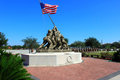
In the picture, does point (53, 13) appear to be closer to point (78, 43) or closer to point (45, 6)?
point (45, 6)

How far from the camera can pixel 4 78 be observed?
142 inches

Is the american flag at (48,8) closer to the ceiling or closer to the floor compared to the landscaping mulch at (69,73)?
closer to the ceiling

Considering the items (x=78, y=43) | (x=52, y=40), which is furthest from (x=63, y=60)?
(x=78, y=43)

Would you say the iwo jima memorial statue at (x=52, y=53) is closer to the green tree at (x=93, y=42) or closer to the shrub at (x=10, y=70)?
the shrub at (x=10, y=70)

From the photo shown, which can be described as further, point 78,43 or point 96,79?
point 78,43

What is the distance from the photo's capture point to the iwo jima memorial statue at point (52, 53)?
35.6 feet

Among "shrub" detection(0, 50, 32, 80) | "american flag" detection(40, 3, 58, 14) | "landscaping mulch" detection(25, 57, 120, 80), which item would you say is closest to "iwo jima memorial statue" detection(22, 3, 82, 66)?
"american flag" detection(40, 3, 58, 14)

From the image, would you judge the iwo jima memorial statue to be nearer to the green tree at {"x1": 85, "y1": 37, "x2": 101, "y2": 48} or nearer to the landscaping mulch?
the landscaping mulch

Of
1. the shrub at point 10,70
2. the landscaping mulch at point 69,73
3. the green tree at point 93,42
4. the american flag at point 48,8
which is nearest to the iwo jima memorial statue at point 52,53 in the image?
the american flag at point 48,8

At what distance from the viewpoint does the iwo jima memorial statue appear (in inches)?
428

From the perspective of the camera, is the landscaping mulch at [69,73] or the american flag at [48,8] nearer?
the landscaping mulch at [69,73]

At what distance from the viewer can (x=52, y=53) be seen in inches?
484

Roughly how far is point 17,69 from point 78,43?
9668cm

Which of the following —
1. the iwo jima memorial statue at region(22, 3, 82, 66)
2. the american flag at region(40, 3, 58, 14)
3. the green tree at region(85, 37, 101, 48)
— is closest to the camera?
the iwo jima memorial statue at region(22, 3, 82, 66)
